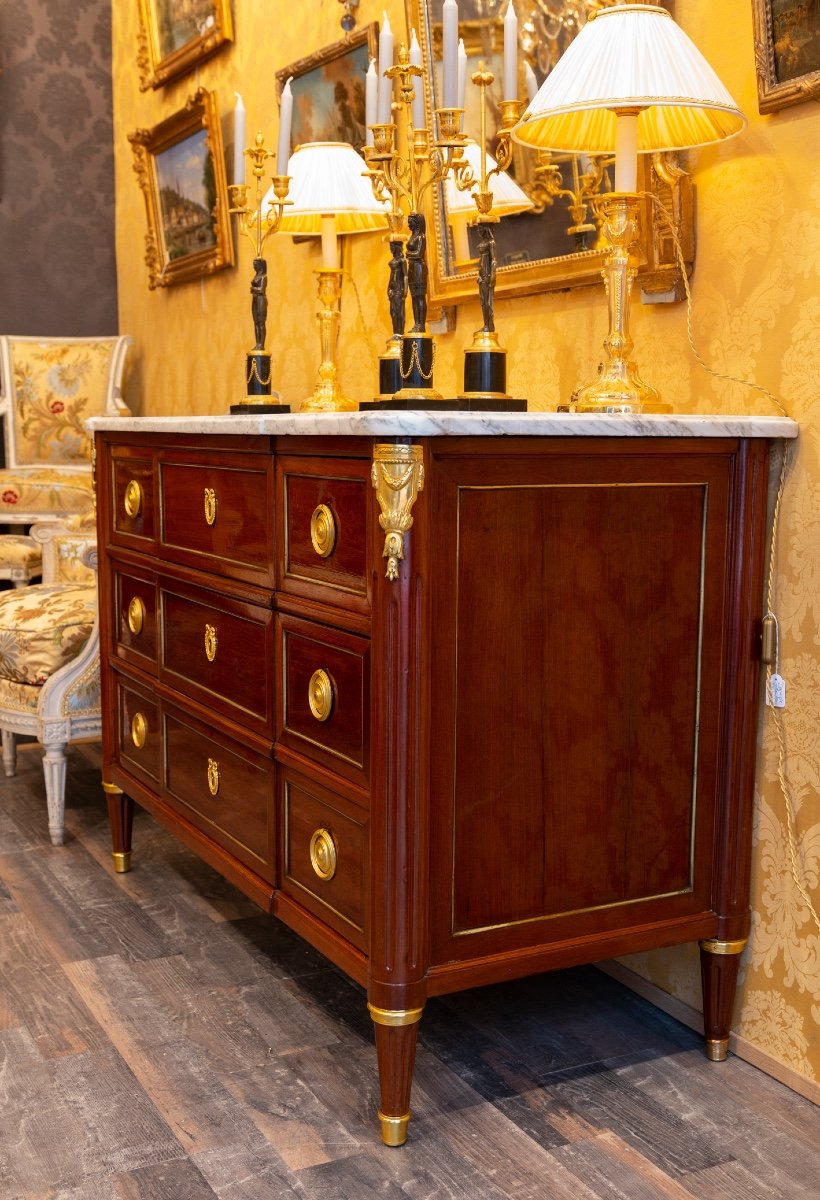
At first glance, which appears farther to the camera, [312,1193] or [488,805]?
[488,805]

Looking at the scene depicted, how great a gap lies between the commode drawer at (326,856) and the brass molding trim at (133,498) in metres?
1.15

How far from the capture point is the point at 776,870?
8.66 feet

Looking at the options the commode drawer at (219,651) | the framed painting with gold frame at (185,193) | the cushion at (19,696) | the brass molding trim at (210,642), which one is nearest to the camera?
the commode drawer at (219,651)

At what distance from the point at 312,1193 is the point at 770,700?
127cm

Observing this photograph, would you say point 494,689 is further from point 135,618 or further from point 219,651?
point 135,618

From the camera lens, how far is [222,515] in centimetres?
299

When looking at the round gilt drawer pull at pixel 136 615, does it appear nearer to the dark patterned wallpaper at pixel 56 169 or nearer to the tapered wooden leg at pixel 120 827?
the tapered wooden leg at pixel 120 827

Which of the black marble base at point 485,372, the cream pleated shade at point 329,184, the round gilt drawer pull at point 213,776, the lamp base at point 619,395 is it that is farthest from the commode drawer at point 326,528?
the cream pleated shade at point 329,184

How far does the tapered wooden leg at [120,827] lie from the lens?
151 inches

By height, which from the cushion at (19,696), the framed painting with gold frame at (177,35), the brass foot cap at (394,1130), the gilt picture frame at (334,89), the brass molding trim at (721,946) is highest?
the framed painting with gold frame at (177,35)

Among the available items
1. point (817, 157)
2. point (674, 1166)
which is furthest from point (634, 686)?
point (817, 157)

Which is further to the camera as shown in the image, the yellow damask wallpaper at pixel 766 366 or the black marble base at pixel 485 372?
the black marble base at pixel 485 372

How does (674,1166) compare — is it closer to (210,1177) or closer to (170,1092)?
(210,1177)

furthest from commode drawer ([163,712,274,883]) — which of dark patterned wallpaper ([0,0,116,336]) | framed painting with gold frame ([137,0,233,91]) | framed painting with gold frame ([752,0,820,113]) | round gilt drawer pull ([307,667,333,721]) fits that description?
dark patterned wallpaper ([0,0,116,336])
